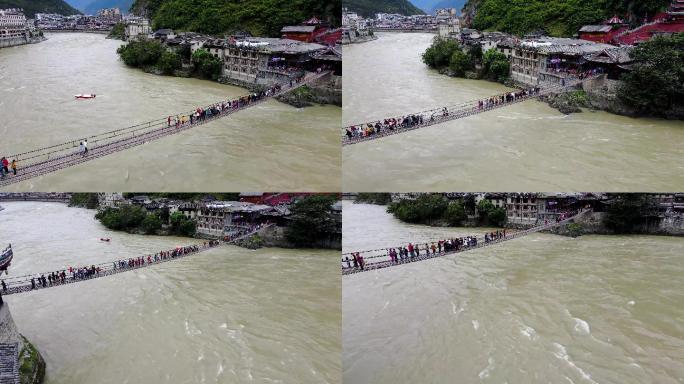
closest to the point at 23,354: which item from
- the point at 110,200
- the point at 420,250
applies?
the point at 110,200

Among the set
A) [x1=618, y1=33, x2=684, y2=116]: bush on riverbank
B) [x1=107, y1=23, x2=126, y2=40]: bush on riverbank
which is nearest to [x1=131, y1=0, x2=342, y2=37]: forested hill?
[x1=107, y1=23, x2=126, y2=40]: bush on riverbank

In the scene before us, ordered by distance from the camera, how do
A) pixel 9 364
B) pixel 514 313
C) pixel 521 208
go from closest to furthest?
pixel 9 364, pixel 514 313, pixel 521 208

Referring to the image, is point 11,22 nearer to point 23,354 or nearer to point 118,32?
point 118,32

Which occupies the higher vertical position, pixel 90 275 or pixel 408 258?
pixel 408 258

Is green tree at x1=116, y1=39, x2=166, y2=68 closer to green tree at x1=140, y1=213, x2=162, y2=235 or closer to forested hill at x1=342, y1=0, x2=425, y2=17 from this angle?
forested hill at x1=342, y1=0, x2=425, y2=17

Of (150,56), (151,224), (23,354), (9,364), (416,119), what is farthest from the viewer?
(151,224)

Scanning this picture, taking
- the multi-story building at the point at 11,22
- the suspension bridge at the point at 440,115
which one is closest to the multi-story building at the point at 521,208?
the suspension bridge at the point at 440,115

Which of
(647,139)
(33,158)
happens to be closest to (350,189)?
(33,158)

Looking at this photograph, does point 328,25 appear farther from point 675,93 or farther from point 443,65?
point 675,93
